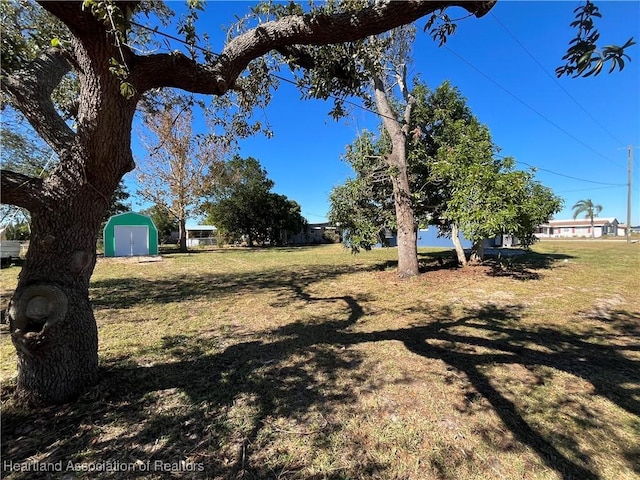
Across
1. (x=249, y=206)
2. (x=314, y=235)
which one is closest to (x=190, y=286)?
(x=249, y=206)

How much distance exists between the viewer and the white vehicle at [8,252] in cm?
1342

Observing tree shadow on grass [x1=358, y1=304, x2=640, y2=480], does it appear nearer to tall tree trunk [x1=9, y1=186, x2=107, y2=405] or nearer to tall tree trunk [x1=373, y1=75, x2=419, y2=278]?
tall tree trunk [x1=9, y1=186, x2=107, y2=405]

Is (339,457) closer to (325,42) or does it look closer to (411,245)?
(325,42)

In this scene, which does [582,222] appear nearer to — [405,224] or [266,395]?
[405,224]

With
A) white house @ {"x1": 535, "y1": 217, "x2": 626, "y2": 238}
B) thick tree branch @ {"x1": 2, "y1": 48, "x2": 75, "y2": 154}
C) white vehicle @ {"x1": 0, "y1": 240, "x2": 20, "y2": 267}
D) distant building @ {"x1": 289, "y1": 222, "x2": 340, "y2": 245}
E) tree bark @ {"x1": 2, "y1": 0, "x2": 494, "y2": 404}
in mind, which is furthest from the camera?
white house @ {"x1": 535, "y1": 217, "x2": 626, "y2": 238}

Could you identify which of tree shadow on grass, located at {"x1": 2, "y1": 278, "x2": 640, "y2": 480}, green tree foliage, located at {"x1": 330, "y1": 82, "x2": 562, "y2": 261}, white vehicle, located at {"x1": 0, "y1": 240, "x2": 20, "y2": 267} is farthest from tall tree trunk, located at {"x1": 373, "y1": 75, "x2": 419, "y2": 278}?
white vehicle, located at {"x1": 0, "y1": 240, "x2": 20, "y2": 267}

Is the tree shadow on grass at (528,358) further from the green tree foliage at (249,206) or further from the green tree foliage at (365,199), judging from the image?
the green tree foliage at (249,206)

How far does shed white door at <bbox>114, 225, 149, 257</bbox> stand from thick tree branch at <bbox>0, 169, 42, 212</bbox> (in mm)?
18511

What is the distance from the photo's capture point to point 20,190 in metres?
2.23

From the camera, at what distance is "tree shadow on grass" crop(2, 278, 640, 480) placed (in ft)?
6.57

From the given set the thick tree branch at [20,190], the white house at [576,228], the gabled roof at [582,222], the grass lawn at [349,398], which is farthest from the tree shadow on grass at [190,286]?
the gabled roof at [582,222]

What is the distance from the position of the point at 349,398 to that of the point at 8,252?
17.8 meters

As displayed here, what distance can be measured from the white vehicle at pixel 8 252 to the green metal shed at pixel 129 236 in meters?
3.81

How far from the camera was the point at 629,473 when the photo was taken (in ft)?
6.15
